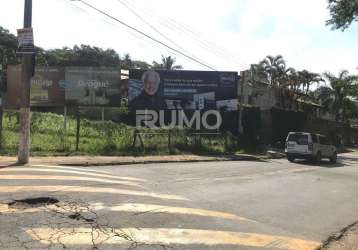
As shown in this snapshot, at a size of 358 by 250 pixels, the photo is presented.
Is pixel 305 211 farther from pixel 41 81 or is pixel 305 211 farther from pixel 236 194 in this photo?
pixel 41 81

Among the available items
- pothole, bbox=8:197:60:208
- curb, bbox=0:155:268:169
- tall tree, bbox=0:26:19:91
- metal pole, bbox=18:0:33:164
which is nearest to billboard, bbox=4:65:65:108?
curb, bbox=0:155:268:169

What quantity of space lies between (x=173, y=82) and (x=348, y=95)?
3741 cm

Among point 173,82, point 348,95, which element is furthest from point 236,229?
point 348,95

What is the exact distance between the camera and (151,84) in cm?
3809

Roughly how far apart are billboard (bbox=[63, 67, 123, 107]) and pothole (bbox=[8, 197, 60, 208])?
31.1 m

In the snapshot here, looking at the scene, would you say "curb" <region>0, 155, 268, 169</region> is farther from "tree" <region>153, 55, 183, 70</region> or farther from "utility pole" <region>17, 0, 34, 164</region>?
"tree" <region>153, 55, 183, 70</region>

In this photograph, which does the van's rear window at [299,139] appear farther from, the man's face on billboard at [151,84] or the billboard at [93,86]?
the billboard at [93,86]

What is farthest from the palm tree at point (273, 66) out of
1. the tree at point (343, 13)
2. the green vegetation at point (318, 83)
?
the tree at point (343, 13)

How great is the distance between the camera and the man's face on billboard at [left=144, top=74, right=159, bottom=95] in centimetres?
3806

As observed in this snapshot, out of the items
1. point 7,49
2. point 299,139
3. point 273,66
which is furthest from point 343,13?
point 7,49

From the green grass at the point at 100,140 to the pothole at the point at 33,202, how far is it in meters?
10.3

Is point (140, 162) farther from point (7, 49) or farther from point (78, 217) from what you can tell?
point (7, 49)

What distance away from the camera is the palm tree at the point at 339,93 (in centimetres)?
6706

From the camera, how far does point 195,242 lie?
7.93m
